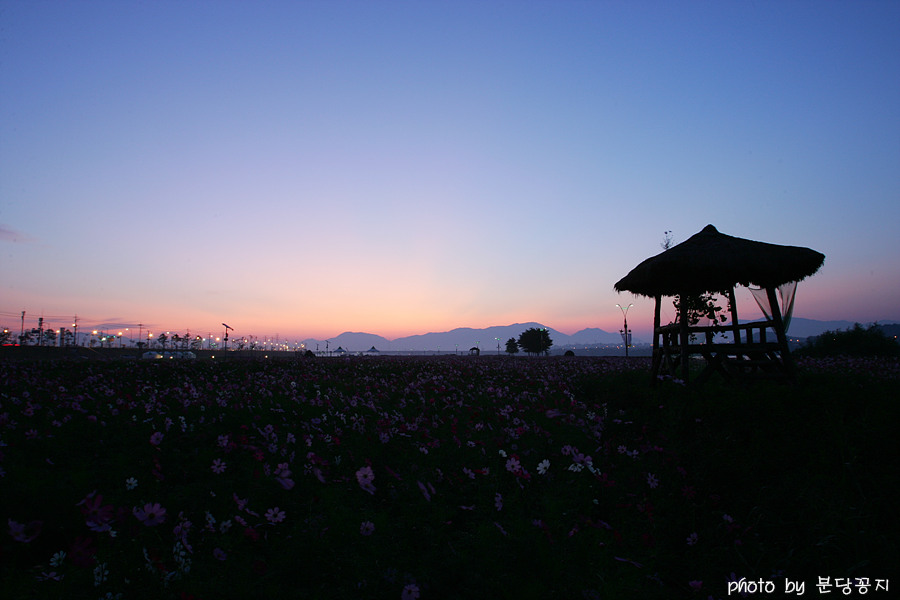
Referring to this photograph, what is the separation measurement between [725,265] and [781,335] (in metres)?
1.83

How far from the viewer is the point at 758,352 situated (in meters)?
8.48

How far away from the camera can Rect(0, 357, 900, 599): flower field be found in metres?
3.40

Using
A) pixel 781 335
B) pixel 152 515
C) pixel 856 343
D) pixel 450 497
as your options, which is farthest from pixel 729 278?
pixel 856 343

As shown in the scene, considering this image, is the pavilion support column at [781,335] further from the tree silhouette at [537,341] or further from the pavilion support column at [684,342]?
the tree silhouette at [537,341]

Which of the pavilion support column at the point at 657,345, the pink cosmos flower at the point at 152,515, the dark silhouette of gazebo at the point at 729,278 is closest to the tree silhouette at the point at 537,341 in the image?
the pavilion support column at the point at 657,345

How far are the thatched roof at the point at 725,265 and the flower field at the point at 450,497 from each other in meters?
2.26

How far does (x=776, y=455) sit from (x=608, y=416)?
8.94ft

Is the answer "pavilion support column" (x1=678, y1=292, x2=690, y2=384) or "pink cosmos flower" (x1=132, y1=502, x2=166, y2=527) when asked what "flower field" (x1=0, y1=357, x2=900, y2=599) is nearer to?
"pink cosmos flower" (x1=132, y1=502, x2=166, y2=527)

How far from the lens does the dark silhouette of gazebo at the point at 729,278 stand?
8.48 metres

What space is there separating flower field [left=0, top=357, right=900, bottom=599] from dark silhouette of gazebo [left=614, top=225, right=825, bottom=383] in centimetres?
105

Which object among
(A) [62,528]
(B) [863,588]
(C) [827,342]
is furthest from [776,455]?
(C) [827,342]

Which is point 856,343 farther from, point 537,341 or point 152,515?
point 537,341

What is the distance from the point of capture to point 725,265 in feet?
27.8

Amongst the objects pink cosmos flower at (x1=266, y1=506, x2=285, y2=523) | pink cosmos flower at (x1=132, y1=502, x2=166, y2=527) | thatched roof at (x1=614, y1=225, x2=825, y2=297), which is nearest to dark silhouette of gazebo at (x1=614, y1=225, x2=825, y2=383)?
thatched roof at (x1=614, y1=225, x2=825, y2=297)
